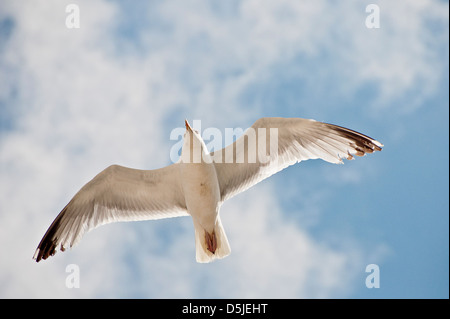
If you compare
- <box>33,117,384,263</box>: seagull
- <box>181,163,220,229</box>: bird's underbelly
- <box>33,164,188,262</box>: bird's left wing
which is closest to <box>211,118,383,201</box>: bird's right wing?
<box>33,117,384,263</box>: seagull

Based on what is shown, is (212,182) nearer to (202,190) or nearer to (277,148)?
(202,190)

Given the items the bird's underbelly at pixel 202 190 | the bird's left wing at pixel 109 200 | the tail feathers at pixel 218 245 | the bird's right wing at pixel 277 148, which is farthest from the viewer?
the bird's left wing at pixel 109 200

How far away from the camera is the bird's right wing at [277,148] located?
714 centimetres

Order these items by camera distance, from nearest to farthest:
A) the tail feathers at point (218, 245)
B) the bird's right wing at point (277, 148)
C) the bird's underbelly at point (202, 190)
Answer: the bird's underbelly at point (202, 190) < the tail feathers at point (218, 245) < the bird's right wing at point (277, 148)

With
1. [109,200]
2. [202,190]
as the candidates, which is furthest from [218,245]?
[109,200]

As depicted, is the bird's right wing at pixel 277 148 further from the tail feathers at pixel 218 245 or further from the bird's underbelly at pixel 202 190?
the tail feathers at pixel 218 245

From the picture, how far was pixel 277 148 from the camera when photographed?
7.34 meters

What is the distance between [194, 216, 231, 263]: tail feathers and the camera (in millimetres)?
7007

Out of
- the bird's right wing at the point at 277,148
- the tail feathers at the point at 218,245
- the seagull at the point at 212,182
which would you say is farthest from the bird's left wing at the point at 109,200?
the bird's right wing at the point at 277,148

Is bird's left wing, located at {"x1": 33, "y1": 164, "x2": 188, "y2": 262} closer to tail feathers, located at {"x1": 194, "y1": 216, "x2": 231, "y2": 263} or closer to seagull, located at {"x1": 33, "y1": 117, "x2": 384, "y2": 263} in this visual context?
seagull, located at {"x1": 33, "y1": 117, "x2": 384, "y2": 263}

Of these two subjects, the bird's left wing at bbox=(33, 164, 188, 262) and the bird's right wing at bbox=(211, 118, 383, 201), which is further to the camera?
the bird's left wing at bbox=(33, 164, 188, 262)

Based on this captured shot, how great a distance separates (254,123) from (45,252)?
127 inches

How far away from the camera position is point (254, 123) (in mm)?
7090
